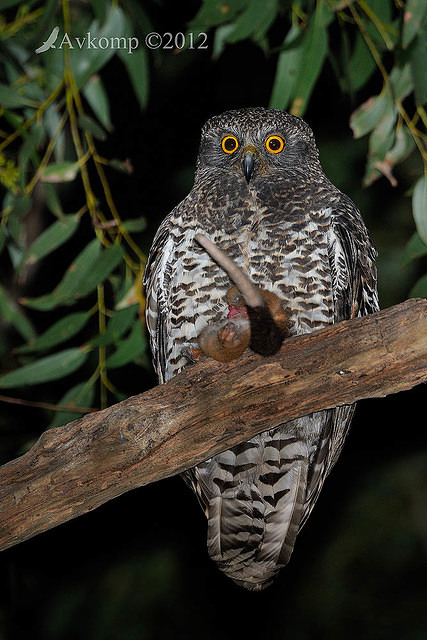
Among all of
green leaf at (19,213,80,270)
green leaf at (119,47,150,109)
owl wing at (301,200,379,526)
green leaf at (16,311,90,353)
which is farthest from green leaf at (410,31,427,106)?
green leaf at (16,311,90,353)

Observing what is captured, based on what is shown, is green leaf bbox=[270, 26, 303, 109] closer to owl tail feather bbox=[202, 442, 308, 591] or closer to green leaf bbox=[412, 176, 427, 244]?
green leaf bbox=[412, 176, 427, 244]

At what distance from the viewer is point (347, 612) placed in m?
4.46

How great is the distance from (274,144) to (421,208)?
771 millimetres

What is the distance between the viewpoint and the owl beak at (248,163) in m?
2.71

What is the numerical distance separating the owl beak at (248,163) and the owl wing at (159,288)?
0.34 meters

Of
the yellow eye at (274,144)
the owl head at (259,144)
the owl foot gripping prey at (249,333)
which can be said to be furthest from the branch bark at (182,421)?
the yellow eye at (274,144)

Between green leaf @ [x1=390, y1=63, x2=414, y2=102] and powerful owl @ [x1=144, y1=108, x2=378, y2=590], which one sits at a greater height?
green leaf @ [x1=390, y1=63, x2=414, y2=102]

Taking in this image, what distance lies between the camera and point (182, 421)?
195 centimetres

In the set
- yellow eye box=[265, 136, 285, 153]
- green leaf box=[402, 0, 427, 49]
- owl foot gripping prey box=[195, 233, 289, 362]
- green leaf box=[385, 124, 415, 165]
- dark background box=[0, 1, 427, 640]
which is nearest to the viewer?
owl foot gripping prey box=[195, 233, 289, 362]

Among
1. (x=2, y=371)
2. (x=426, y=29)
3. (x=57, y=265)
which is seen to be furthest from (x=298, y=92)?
(x=57, y=265)

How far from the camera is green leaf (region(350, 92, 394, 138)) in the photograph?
95.3 inches

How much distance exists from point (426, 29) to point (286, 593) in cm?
347

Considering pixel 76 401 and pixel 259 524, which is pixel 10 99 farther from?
pixel 259 524

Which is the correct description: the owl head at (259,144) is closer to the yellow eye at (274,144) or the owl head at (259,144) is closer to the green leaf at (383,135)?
the yellow eye at (274,144)
